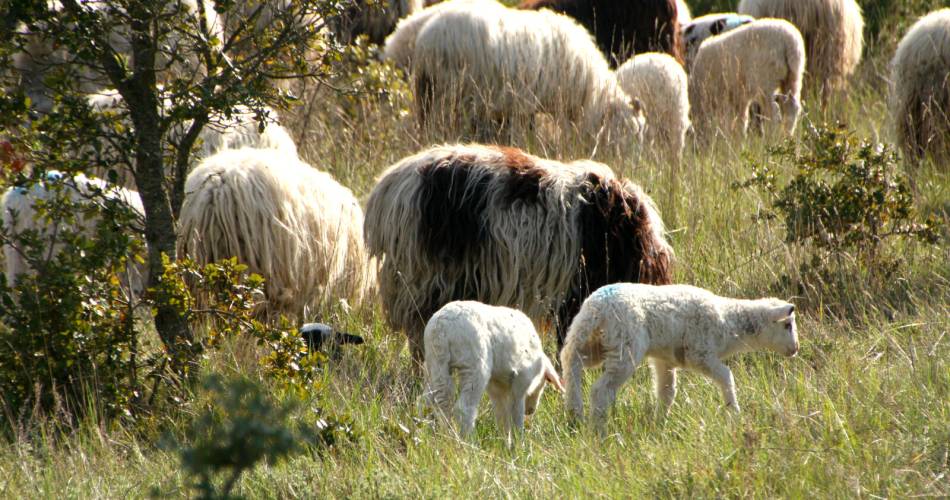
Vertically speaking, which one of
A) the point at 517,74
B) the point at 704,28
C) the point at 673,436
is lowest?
the point at 673,436

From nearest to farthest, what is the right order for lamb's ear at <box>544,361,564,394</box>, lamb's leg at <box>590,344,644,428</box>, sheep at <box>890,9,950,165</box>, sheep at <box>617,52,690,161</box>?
lamb's leg at <box>590,344,644,428</box>
lamb's ear at <box>544,361,564,394</box>
sheep at <box>890,9,950,165</box>
sheep at <box>617,52,690,161</box>

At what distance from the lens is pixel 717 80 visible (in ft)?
36.0

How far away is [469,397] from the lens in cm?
393

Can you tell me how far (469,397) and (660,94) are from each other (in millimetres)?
5738

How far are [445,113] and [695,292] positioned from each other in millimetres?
4570

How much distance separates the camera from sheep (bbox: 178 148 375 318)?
18.7 feet

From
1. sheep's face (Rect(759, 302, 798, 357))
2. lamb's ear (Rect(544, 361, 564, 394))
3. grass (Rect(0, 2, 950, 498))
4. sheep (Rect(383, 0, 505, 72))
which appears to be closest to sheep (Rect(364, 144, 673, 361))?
grass (Rect(0, 2, 950, 498))

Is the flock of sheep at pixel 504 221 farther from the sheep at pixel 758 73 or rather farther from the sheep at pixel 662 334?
the sheep at pixel 758 73

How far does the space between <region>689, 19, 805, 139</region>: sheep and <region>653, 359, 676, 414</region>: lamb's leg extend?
6.36 m

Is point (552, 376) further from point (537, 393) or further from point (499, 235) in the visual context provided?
point (499, 235)

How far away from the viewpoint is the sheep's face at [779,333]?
14.0ft

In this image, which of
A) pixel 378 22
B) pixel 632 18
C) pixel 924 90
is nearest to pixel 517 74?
pixel 924 90

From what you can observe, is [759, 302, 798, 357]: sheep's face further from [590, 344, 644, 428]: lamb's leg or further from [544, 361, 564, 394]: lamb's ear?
[544, 361, 564, 394]: lamb's ear

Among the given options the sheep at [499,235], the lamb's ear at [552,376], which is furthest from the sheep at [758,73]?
the lamb's ear at [552,376]
